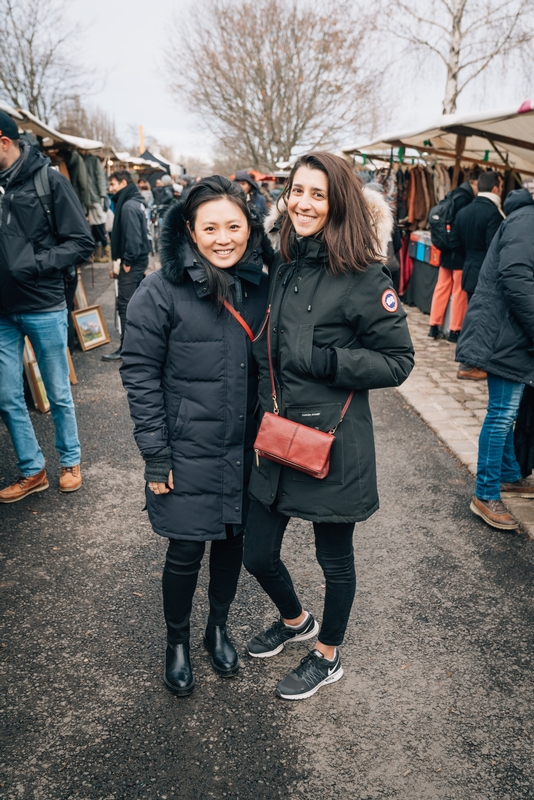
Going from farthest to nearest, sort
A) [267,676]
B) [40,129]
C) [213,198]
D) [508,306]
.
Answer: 1. [40,129]
2. [508,306]
3. [267,676]
4. [213,198]

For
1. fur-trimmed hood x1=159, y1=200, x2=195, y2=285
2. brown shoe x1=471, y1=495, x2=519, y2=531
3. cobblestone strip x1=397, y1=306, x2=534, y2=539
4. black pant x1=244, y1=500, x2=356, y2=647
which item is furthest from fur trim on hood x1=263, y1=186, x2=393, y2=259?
cobblestone strip x1=397, y1=306, x2=534, y2=539

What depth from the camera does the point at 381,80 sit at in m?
25.8

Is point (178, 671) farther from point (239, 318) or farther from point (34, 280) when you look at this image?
point (34, 280)

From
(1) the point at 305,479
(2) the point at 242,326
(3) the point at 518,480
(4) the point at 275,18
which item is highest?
(4) the point at 275,18

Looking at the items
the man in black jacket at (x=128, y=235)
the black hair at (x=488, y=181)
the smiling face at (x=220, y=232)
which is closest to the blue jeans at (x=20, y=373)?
the smiling face at (x=220, y=232)

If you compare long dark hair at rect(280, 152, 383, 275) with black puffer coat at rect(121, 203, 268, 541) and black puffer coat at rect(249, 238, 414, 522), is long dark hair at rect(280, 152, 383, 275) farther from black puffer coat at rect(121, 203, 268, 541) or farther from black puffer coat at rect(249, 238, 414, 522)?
black puffer coat at rect(121, 203, 268, 541)

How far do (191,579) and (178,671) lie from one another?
41 cm

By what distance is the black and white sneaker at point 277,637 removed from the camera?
279cm

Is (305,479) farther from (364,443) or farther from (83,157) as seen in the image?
(83,157)

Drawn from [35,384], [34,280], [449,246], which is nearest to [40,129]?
[35,384]

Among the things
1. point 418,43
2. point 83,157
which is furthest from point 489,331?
point 418,43

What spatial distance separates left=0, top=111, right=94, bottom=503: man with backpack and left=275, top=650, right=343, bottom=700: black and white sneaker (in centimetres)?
229

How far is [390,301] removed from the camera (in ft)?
7.09

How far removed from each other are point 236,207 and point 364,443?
0.97 metres
